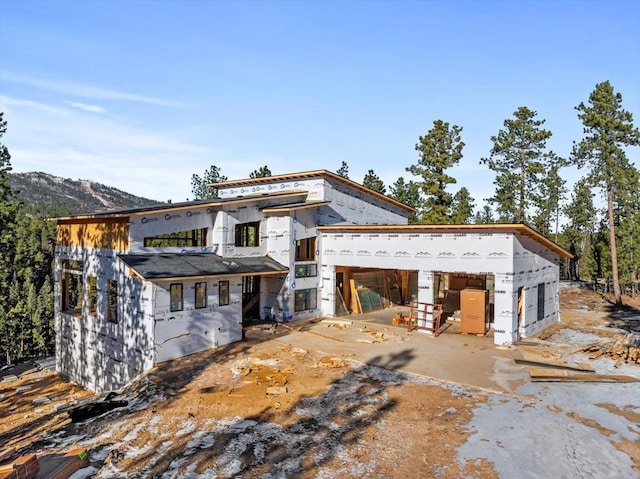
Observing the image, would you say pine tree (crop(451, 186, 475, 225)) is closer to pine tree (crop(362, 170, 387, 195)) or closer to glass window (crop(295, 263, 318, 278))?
pine tree (crop(362, 170, 387, 195))

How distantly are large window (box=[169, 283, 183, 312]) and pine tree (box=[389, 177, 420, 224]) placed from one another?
161 ft

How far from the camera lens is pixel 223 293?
18406mm

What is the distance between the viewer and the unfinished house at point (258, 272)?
55.4 ft

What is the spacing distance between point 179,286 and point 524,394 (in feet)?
43.9

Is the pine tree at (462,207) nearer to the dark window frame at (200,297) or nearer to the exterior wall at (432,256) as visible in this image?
the exterior wall at (432,256)

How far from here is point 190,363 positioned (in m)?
16.0

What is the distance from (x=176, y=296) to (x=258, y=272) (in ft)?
15.0

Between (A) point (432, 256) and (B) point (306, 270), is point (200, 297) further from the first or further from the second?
(A) point (432, 256)

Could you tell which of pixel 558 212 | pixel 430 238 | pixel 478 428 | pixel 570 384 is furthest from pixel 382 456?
pixel 558 212

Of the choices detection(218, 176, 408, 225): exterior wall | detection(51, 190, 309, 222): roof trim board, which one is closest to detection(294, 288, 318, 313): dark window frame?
detection(218, 176, 408, 225): exterior wall

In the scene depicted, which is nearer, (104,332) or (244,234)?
(104,332)

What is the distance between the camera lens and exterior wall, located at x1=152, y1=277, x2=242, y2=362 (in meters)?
16.0

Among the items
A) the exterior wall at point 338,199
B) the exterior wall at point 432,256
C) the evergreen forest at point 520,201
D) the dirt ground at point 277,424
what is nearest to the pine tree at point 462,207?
the evergreen forest at point 520,201

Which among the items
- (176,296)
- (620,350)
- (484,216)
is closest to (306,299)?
(176,296)
